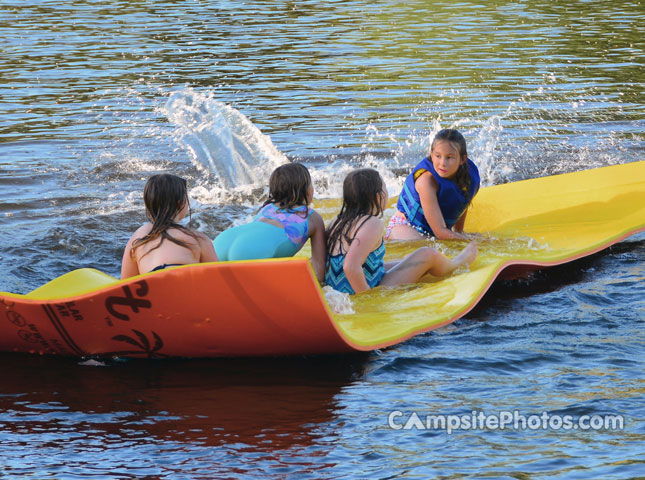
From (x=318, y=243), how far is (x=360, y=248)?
323 millimetres

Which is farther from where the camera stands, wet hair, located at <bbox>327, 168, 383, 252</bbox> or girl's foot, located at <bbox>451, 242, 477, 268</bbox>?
girl's foot, located at <bbox>451, 242, 477, 268</bbox>

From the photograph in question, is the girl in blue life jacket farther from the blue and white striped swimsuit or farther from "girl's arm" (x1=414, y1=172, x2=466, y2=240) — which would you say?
the blue and white striped swimsuit

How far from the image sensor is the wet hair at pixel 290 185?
17.0 ft

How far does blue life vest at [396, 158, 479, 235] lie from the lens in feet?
20.8

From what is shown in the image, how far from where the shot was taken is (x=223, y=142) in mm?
9172

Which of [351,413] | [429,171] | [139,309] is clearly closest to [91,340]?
[139,309]

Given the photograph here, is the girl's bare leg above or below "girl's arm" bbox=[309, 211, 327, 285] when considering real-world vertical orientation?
below

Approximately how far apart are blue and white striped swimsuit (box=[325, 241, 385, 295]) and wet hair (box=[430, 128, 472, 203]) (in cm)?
121

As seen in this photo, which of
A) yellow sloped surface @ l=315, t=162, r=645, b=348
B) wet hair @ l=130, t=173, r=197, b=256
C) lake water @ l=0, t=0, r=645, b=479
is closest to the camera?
lake water @ l=0, t=0, r=645, b=479

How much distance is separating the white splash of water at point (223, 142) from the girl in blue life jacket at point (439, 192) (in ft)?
8.59

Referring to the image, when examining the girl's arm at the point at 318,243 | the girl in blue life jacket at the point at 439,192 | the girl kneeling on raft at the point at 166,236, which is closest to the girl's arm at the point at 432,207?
the girl in blue life jacket at the point at 439,192

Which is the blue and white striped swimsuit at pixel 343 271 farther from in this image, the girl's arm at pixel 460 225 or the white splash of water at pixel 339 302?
the girl's arm at pixel 460 225

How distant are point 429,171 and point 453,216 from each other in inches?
16.6

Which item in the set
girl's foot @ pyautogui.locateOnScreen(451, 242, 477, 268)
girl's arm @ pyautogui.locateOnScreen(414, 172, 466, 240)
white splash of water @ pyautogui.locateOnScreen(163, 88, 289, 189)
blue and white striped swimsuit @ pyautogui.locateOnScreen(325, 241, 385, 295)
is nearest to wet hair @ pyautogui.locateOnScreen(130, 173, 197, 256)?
blue and white striped swimsuit @ pyautogui.locateOnScreen(325, 241, 385, 295)
